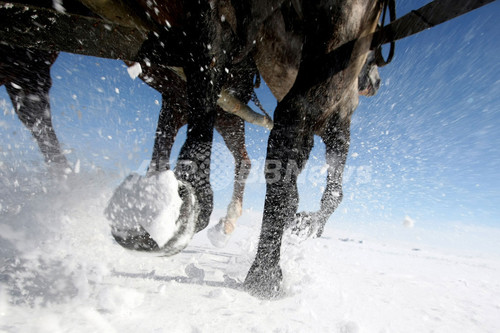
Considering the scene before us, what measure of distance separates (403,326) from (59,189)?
2250mm

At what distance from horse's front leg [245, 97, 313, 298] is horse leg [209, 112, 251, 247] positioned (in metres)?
1.76

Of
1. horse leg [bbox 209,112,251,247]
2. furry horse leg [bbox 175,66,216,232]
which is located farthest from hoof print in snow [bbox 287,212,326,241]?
horse leg [bbox 209,112,251,247]

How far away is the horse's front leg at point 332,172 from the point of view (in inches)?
92.4

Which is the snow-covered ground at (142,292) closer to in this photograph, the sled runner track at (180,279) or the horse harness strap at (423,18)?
the sled runner track at (180,279)

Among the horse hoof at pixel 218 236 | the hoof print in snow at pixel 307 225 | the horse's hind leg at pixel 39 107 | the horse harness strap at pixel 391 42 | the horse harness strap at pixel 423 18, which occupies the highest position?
the horse harness strap at pixel 391 42

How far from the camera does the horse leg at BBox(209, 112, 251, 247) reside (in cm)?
318

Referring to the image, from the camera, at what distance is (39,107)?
2072 millimetres

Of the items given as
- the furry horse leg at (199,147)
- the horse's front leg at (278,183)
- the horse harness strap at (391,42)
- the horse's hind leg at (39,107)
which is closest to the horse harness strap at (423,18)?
the horse harness strap at (391,42)

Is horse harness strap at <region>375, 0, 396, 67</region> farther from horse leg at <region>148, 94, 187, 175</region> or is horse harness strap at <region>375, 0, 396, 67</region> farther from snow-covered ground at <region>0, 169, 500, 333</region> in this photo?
horse leg at <region>148, 94, 187, 175</region>

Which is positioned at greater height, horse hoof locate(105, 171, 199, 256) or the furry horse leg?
the furry horse leg

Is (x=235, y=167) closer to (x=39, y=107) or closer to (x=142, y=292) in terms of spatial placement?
(x=39, y=107)

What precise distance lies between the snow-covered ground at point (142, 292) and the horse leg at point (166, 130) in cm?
73

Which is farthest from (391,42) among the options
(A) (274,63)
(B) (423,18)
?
(A) (274,63)

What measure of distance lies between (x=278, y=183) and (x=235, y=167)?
7.23ft
